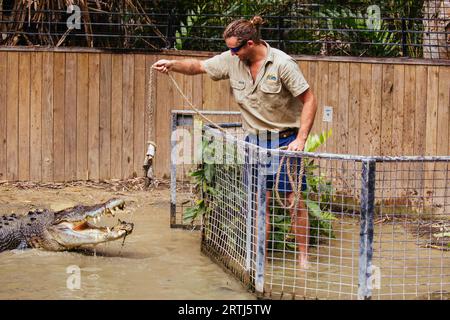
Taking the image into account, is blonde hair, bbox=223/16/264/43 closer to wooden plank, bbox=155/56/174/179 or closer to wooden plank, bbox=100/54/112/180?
wooden plank, bbox=155/56/174/179

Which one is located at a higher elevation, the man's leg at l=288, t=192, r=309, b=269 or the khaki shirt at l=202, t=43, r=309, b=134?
the khaki shirt at l=202, t=43, r=309, b=134

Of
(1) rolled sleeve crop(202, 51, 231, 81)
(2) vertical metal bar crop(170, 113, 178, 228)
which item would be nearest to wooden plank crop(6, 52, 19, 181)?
(2) vertical metal bar crop(170, 113, 178, 228)

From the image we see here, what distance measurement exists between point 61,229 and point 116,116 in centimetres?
274

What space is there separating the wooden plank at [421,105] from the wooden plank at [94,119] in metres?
3.46

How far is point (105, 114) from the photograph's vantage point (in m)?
9.70

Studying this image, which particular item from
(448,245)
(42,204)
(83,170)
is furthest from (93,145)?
(448,245)

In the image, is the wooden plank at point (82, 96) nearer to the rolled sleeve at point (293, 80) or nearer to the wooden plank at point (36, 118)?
the wooden plank at point (36, 118)

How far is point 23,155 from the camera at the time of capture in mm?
9648

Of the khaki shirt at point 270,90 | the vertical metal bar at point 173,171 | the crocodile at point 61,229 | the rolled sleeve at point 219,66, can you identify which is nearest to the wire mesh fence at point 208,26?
the vertical metal bar at point 173,171

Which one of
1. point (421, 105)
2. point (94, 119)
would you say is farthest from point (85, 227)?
point (421, 105)

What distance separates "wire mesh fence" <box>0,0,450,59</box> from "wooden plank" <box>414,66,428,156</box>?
58 centimetres

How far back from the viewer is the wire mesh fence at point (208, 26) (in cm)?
1016

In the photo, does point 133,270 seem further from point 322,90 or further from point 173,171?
point 322,90

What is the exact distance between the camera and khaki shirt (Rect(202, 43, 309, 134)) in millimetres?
6461
